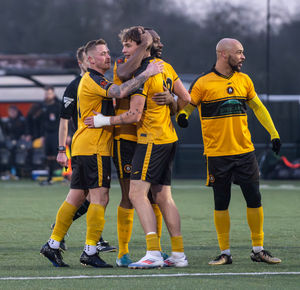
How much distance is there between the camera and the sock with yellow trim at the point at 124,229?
22.0ft

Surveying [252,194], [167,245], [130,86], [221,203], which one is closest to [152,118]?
[130,86]

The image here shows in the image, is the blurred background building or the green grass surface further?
the blurred background building

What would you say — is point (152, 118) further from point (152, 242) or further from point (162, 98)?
point (152, 242)

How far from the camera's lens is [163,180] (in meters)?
6.67

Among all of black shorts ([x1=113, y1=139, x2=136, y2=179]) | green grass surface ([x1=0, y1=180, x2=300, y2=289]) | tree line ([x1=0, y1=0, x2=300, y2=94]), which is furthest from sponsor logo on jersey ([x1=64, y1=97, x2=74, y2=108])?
tree line ([x1=0, y1=0, x2=300, y2=94])

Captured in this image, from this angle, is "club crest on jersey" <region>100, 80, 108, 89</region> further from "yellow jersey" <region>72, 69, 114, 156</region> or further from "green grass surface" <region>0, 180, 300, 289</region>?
A: "green grass surface" <region>0, 180, 300, 289</region>

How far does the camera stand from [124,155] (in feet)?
21.8

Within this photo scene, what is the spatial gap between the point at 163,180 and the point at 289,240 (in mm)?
2216

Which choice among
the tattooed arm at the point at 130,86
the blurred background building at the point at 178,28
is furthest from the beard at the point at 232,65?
the blurred background building at the point at 178,28

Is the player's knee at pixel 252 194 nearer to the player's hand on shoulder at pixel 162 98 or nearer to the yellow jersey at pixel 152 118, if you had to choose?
the yellow jersey at pixel 152 118

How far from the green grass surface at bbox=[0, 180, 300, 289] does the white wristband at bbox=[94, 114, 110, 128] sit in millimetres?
1176

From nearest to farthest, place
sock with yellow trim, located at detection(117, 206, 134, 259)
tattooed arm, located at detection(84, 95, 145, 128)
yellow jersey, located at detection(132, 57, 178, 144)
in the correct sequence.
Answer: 1. tattooed arm, located at detection(84, 95, 145, 128)
2. yellow jersey, located at detection(132, 57, 178, 144)
3. sock with yellow trim, located at detection(117, 206, 134, 259)

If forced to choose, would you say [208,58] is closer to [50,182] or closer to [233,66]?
[50,182]

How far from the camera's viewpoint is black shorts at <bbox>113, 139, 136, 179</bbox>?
663cm
